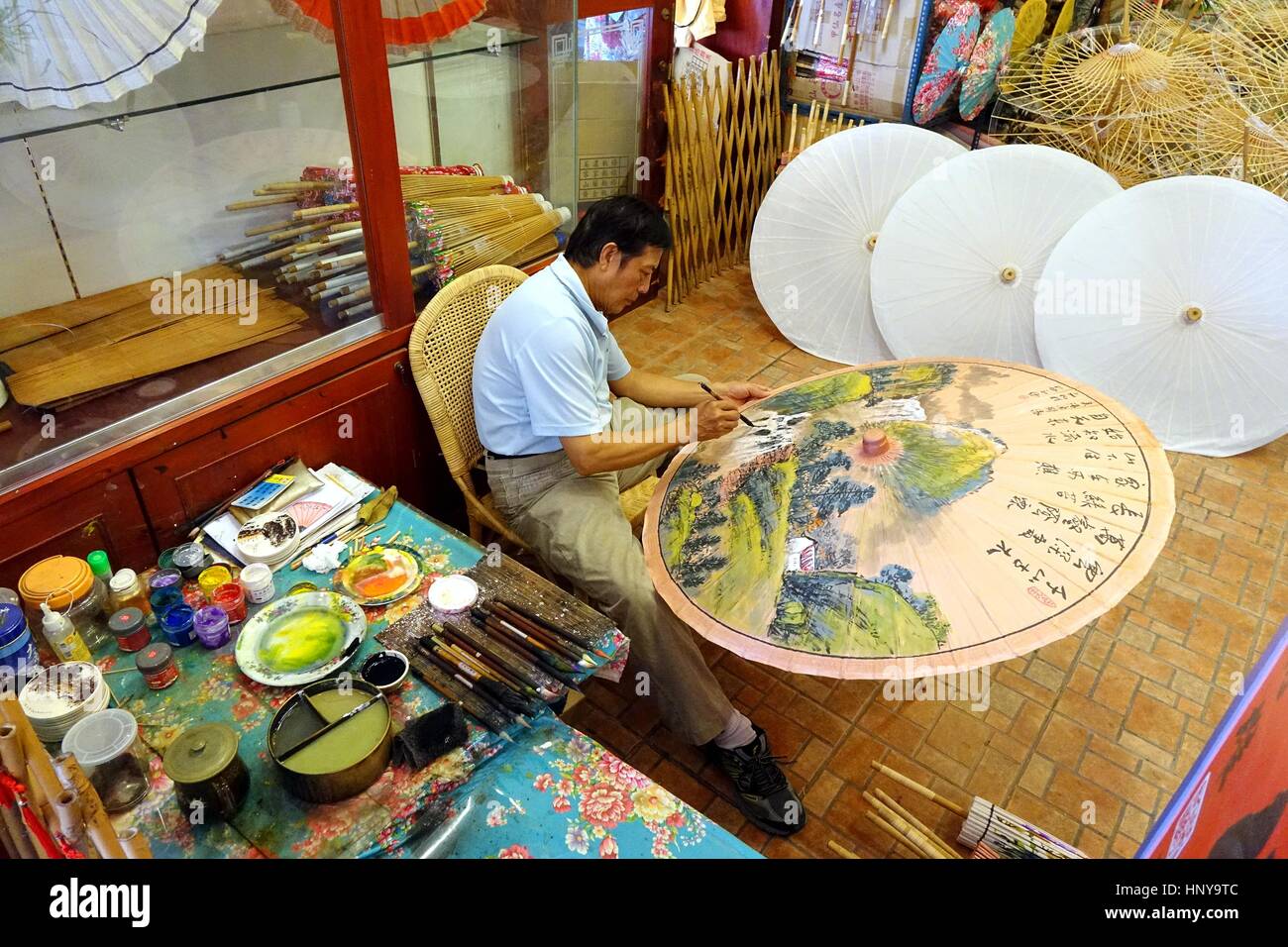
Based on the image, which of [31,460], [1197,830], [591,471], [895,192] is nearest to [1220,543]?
[895,192]

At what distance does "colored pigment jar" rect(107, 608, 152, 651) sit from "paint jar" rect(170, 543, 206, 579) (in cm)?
20

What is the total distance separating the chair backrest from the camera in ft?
9.47

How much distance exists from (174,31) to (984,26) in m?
4.18

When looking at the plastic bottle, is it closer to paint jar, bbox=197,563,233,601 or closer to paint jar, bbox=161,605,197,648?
paint jar, bbox=161,605,197,648

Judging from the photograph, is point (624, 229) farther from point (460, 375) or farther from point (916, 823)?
point (916, 823)

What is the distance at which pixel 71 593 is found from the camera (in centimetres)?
203

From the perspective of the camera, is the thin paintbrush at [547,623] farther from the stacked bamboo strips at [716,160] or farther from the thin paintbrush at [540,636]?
the stacked bamboo strips at [716,160]

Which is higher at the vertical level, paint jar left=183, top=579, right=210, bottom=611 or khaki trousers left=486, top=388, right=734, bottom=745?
paint jar left=183, top=579, right=210, bottom=611

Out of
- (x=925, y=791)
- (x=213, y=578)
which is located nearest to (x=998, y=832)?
(x=925, y=791)

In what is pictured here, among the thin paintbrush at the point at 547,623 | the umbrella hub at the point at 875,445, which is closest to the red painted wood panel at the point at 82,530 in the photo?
the thin paintbrush at the point at 547,623

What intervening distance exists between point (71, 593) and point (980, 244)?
398 cm

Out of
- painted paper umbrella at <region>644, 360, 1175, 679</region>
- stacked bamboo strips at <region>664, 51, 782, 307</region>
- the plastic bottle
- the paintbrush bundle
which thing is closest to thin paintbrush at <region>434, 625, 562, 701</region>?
the paintbrush bundle

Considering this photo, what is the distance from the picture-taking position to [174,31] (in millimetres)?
2246
